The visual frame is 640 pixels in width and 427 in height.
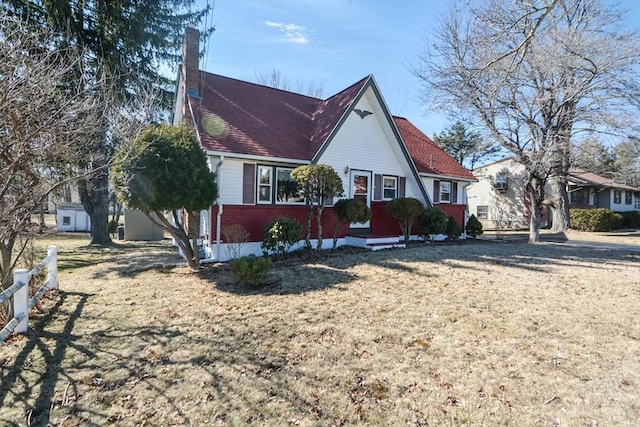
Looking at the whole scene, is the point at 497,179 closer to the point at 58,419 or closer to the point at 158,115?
the point at 158,115

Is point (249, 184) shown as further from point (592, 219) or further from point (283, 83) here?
point (592, 219)

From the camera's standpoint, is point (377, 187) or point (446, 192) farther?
point (446, 192)

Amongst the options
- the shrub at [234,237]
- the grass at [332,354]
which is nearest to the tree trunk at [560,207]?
the grass at [332,354]

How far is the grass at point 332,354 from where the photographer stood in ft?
10.6

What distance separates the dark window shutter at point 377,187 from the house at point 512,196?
17691 millimetres

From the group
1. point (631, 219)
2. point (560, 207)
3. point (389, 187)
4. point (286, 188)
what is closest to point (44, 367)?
point (286, 188)

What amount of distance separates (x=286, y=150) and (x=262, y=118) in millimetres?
2208

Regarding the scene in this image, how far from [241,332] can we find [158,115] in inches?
594

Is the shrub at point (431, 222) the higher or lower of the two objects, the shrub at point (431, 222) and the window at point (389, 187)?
the lower

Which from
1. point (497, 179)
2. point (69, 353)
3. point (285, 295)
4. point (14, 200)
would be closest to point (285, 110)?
point (285, 295)

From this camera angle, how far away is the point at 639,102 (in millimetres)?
13953

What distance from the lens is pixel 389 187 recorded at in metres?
14.9

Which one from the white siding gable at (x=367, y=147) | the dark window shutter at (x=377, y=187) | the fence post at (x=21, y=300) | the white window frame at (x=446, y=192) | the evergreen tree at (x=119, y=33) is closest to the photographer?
the fence post at (x=21, y=300)

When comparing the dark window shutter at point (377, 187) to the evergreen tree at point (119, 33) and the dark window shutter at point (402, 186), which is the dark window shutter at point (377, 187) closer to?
the dark window shutter at point (402, 186)
